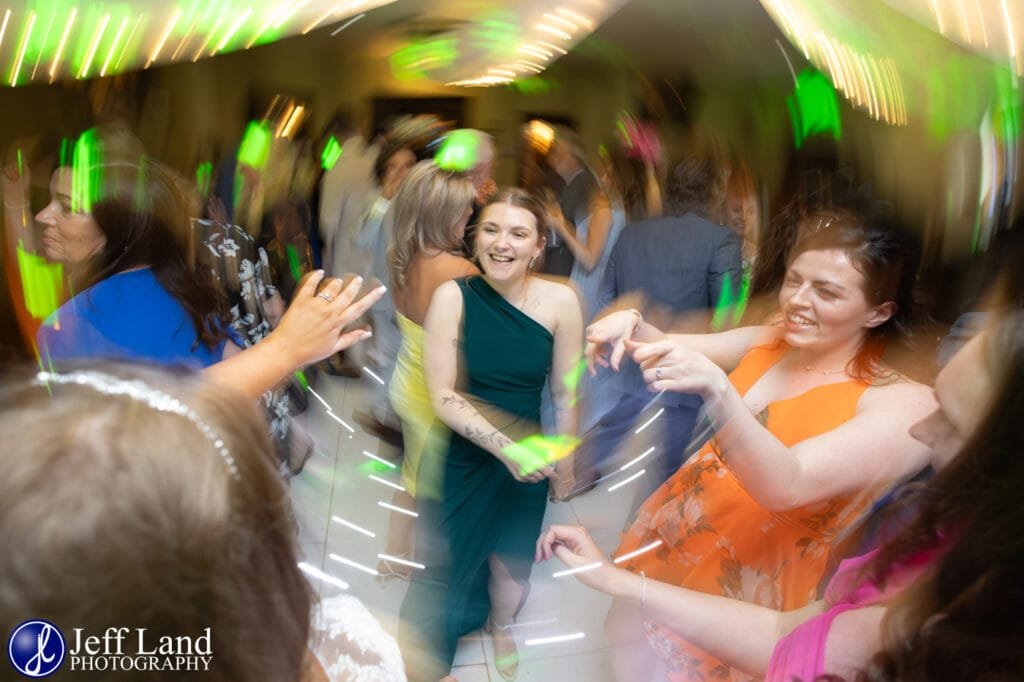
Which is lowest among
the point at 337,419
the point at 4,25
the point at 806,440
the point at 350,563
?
the point at 350,563

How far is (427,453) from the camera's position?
25.4 inches

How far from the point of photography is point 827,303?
516 mm

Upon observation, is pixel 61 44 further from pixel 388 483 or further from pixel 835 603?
pixel 835 603

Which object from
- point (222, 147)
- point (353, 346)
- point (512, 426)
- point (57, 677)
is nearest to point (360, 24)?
point (222, 147)

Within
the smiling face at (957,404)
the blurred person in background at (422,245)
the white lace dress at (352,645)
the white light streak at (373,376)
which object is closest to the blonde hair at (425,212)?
the blurred person in background at (422,245)

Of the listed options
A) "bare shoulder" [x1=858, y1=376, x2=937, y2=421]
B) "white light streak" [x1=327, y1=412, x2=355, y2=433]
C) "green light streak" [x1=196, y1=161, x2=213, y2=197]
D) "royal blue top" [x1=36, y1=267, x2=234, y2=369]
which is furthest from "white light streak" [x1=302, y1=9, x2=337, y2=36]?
"bare shoulder" [x1=858, y1=376, x2=937, y2=421]

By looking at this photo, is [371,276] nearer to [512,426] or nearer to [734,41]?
[512,426]

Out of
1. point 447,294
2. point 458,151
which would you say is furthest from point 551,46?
point 447,294

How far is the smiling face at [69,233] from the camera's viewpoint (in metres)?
0.52

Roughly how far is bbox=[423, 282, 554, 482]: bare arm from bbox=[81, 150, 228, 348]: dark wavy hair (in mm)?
177

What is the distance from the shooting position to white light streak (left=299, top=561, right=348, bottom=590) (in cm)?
60

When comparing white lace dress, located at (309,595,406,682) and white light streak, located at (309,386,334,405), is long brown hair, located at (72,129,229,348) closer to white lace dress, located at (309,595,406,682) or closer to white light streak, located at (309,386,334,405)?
white light streak, located at (309,386,334,405)

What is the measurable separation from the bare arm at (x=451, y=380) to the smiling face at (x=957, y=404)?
34 centimetres

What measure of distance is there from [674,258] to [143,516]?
0.48 m
